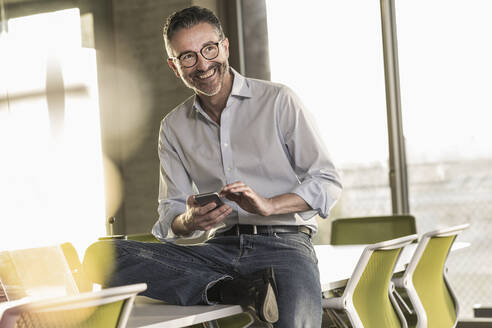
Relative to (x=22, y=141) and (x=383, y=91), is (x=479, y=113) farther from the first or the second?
(x=22, y=141)

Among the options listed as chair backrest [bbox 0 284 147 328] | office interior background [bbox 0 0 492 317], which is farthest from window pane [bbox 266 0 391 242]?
Result: chair backrest [bbox 0 284 147 328]

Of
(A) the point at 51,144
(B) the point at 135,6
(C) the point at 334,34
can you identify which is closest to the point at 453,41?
(C) the point at 334,34

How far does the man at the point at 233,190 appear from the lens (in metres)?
2.15

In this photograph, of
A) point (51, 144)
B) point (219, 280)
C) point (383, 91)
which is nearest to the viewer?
point (219, 280)

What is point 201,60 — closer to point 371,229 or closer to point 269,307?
point 269,307

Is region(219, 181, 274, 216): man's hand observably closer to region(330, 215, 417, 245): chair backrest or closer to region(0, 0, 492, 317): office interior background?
region(330, 215, 417, 245): chair backrest

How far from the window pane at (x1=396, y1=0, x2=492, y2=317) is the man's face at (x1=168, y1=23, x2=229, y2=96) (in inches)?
133

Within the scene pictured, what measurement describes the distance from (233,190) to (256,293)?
13.1 inches

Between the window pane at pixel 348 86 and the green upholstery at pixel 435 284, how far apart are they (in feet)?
8.40

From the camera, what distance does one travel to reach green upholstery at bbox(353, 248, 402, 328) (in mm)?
2529

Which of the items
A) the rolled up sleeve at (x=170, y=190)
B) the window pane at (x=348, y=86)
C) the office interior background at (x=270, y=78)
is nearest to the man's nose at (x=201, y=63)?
the rolled up sleeve at (x=170, y=190)

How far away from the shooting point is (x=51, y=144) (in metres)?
6.29

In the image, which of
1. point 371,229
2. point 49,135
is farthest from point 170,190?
point 49,135

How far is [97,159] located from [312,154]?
452 cm
